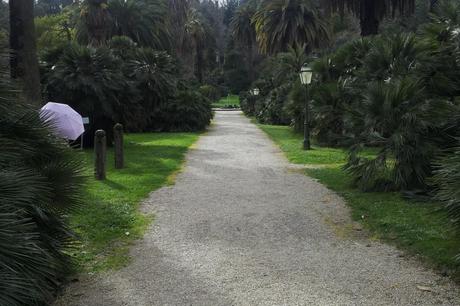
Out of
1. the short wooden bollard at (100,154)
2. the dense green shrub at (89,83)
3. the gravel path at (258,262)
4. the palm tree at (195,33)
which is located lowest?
the gravel path at (258,262)

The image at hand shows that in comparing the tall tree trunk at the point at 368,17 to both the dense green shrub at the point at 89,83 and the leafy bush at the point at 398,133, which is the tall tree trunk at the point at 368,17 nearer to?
the dense green shrub at the point at 89,83

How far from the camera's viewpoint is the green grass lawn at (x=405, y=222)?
555 centimetres

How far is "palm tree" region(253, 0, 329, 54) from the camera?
39125mm

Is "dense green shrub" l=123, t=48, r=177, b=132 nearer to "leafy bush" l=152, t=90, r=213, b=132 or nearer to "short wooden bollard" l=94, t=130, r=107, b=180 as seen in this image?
"leafy bush" l=152, t=90, r=213, b=132

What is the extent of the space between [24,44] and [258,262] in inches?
426

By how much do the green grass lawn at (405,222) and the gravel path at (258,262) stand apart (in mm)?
228

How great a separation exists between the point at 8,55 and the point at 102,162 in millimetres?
6548

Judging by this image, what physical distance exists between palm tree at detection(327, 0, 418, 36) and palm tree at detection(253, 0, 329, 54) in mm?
15130

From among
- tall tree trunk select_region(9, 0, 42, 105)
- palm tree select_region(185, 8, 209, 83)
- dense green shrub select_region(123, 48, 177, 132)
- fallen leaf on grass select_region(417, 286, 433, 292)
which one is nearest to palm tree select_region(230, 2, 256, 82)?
palm tree select_region(185, 8, 209, 83)

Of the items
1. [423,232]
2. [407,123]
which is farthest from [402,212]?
[407,123]

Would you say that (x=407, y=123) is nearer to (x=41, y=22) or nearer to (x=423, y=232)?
(x=423, y=232)

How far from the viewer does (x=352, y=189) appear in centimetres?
991

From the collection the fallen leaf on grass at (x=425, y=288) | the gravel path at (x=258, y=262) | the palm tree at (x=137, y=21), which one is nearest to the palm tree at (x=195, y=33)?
the palm tree at (x=137, y=21)

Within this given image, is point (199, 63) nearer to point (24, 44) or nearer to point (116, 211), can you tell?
point (24, 44)
